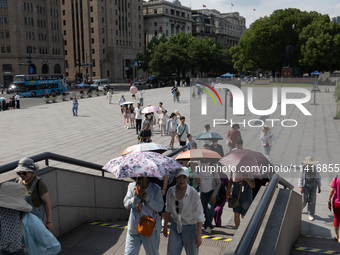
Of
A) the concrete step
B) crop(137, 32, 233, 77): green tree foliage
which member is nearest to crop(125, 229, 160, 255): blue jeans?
the concrete step

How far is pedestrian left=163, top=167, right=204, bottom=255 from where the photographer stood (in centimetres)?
452

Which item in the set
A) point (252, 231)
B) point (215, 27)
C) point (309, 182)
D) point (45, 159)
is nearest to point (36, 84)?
point (309, 182)

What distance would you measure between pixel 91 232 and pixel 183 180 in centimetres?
250

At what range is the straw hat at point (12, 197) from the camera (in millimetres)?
3430

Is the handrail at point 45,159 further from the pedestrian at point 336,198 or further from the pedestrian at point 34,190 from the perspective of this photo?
the pedestrian at point 336,198

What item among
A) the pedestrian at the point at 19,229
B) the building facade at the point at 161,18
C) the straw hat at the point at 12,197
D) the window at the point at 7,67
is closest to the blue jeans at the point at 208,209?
the pedestrian at the point at 19,229

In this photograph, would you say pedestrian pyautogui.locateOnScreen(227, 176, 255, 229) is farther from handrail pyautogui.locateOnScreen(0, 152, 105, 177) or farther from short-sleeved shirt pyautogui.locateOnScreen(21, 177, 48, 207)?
short-sleeved shirt pyautogui.locateOnScreen(21, 177, 48, 207)

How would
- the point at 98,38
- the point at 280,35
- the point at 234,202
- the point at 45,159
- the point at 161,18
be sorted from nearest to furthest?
1. the point at 45,159
2. the point at 234,202
3. the point at 280,35
4. the point at 98,38
5. the point at 161,18

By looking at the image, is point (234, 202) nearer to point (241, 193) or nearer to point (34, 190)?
point (241, 193)

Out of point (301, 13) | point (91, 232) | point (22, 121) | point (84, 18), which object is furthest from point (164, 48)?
point (91, 232)

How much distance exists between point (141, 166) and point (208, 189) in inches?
84.9

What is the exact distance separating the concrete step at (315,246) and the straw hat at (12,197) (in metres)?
4.75

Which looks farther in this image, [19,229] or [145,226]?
[145,226]

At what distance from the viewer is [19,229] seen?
352cm
